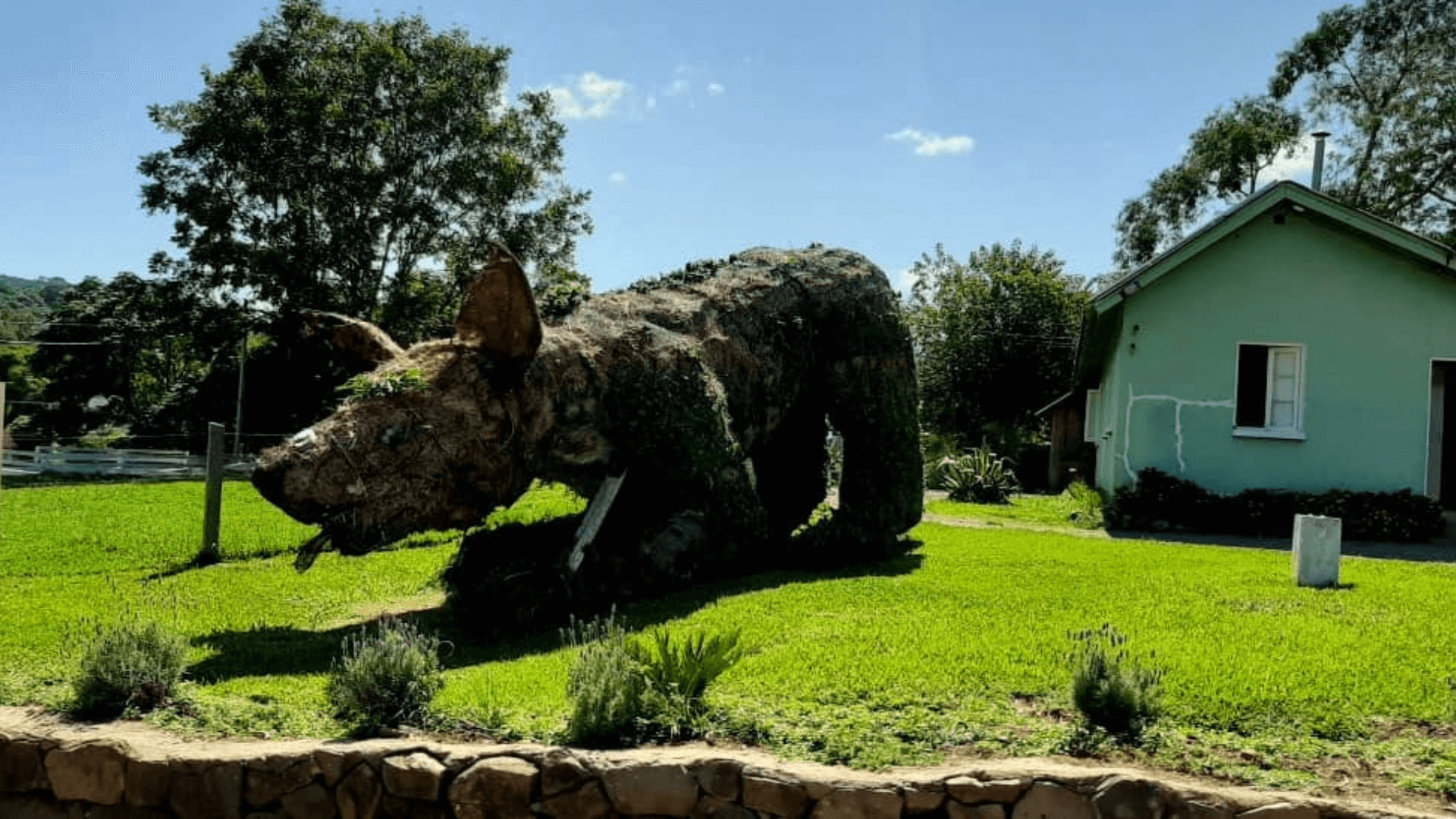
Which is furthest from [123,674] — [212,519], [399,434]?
[212,519]

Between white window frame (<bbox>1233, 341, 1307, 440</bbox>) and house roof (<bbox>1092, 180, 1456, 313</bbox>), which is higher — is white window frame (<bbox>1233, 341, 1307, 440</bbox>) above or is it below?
below

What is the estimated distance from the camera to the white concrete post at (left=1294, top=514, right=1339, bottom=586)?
933 centimetres

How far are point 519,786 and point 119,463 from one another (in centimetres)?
2792

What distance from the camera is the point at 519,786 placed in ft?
15.8

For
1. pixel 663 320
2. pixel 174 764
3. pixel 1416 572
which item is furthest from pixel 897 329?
pixel 174 764

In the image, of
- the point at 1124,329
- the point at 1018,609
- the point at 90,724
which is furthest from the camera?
the point at 1124,329

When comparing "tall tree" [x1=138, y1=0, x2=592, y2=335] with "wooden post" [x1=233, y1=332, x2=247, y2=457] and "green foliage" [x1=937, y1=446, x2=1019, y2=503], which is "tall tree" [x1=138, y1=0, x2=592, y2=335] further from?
"green foliage" [x1=937, y1=446, x2=1019, y2=503]

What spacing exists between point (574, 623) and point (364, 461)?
2000 mm

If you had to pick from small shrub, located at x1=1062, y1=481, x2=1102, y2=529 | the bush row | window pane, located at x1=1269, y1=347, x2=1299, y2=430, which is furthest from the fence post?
window pane, located at x1=1269, y1=347, x2=1299, y2=430

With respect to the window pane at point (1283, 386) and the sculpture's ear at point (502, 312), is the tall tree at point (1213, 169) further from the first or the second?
the sculpture's ear at point (502, 312)

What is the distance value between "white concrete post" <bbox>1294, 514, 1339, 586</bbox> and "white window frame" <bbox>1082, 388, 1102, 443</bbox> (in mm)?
12032

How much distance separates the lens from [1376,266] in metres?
15.7

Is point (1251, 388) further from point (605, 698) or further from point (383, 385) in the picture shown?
point (605, 698)

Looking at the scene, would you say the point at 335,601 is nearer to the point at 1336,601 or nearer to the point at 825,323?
the point at 825,323
